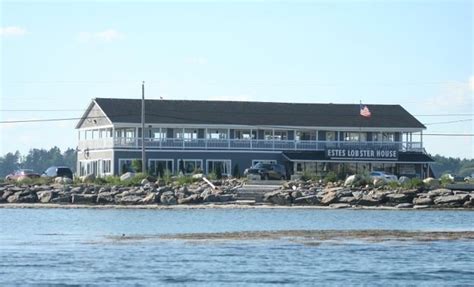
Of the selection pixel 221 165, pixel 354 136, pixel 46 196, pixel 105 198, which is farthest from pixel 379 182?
pixel 354 136

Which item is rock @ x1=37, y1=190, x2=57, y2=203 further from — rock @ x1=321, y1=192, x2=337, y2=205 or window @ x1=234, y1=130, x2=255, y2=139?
window @ x1=234, y1=130, x2=255, y2=139

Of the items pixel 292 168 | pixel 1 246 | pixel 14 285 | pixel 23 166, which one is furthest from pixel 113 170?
pixel 23 166

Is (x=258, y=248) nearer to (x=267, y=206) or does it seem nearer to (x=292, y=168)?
(x=267, y=206)

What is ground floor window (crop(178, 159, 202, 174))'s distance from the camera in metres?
86.6

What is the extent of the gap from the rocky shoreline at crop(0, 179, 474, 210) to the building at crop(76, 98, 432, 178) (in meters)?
13.6

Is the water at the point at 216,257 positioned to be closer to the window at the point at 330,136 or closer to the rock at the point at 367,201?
the rock at the point at 367,201

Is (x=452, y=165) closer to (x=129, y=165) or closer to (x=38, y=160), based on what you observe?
(x=38, y=160)

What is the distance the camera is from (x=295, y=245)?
38625 mm

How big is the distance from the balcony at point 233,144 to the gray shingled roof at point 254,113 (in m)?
1.45

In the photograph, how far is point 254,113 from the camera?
93.4m

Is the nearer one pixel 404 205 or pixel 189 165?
pixel 404 205

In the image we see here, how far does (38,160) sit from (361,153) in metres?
97.2

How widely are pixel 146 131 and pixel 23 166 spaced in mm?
87444

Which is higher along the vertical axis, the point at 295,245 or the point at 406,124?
the point at 406,124
